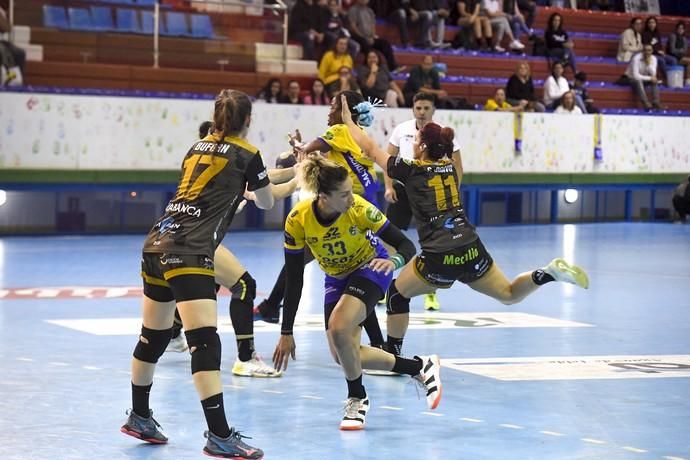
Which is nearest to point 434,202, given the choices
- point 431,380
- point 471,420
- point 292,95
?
point 431,380

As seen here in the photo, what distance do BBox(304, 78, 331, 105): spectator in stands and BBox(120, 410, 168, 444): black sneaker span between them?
15.1 meters

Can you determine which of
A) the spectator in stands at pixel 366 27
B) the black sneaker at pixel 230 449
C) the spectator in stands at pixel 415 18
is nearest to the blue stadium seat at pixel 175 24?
the spectator in stands at pixel 366 27

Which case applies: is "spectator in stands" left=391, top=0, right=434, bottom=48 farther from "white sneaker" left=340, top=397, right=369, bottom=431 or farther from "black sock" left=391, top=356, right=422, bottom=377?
"white sneaker" left=340, top=397, right=369, bottom=431

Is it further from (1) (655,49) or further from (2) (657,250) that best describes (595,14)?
(2) (657,250)

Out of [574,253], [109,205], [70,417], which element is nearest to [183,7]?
[109,205]

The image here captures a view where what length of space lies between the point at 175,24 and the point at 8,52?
2.89m

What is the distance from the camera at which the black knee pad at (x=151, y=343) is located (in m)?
6.64

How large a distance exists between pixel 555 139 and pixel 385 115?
14.3 ft

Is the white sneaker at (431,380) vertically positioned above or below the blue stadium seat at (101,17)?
below

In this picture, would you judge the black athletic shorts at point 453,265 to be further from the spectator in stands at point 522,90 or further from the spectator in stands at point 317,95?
the spectator in stands at point 522,90

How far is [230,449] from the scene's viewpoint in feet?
20.3

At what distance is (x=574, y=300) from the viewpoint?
13141 millimetres

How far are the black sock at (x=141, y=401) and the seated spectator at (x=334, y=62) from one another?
617 inches

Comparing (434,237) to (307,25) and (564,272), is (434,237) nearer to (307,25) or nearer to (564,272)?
(564,272)
